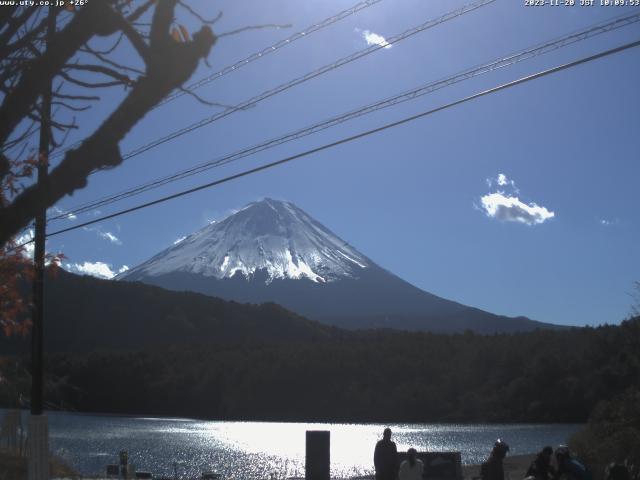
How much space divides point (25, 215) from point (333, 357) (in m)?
76.2

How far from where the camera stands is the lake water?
119ft

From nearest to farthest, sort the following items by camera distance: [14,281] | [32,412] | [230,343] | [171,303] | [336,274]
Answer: [14,281]
[32,412]
[230,343]
[171,303]
[336,274]

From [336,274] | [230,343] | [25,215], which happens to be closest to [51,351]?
[230,343]

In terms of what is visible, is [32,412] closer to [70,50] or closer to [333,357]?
[70,50]

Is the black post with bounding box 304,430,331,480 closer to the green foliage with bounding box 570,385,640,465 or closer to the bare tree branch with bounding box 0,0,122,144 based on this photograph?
the green foliage with bounding box 570,385,640,465

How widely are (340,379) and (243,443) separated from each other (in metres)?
28.3

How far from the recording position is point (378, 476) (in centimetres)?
1015

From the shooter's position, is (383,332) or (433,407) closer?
(433,407)

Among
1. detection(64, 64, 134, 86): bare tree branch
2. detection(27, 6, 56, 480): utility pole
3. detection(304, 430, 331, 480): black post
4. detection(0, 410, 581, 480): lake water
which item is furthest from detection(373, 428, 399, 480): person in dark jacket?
detection(0, 410, 581, 480): lake water

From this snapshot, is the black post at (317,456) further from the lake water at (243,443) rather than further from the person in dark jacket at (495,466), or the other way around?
the lake water at (243,443)

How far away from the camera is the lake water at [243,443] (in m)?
36.2

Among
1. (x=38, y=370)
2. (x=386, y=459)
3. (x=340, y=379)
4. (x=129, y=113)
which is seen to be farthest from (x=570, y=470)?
(x=340, y=379)

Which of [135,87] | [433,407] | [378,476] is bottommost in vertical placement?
[433,407]

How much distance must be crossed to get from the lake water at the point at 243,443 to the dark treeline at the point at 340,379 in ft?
11.6
